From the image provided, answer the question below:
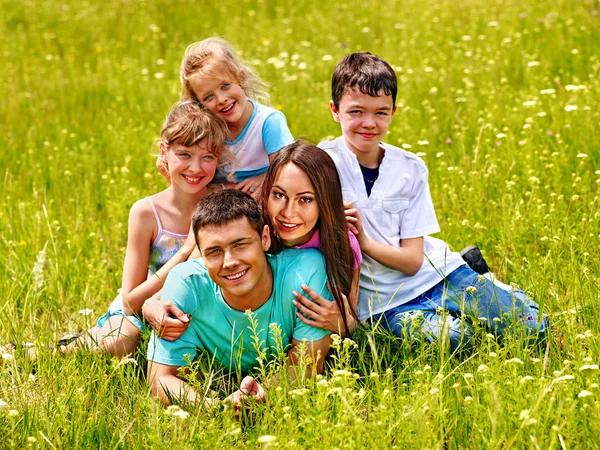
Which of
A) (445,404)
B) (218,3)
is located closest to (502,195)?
(445,404)

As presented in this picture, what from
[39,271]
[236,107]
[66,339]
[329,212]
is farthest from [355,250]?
[39,271]

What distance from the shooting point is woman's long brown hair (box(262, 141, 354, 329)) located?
11.4ft

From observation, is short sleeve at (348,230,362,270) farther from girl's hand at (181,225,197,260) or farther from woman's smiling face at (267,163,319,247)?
girl's hand at (181,225,197,260)

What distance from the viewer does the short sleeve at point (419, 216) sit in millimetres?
3799

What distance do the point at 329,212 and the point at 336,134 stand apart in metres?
2.81

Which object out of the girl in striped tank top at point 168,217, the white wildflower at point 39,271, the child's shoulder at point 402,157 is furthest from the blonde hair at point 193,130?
the white wildflower at point 39,271

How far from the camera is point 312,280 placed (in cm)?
346

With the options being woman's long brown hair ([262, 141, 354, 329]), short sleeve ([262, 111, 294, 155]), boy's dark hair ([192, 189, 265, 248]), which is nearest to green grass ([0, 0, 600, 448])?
woman's long brown hair ([262, 141, 354, 329])

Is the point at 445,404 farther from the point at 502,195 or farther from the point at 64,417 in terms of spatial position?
the point at 502,195

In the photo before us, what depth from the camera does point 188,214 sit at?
4.07m

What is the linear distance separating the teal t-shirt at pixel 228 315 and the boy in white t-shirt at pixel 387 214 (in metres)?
0.36

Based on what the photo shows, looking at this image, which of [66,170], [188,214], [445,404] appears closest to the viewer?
[445,404]

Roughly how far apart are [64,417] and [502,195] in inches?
120

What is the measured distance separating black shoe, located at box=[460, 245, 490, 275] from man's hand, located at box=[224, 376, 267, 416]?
150cm
